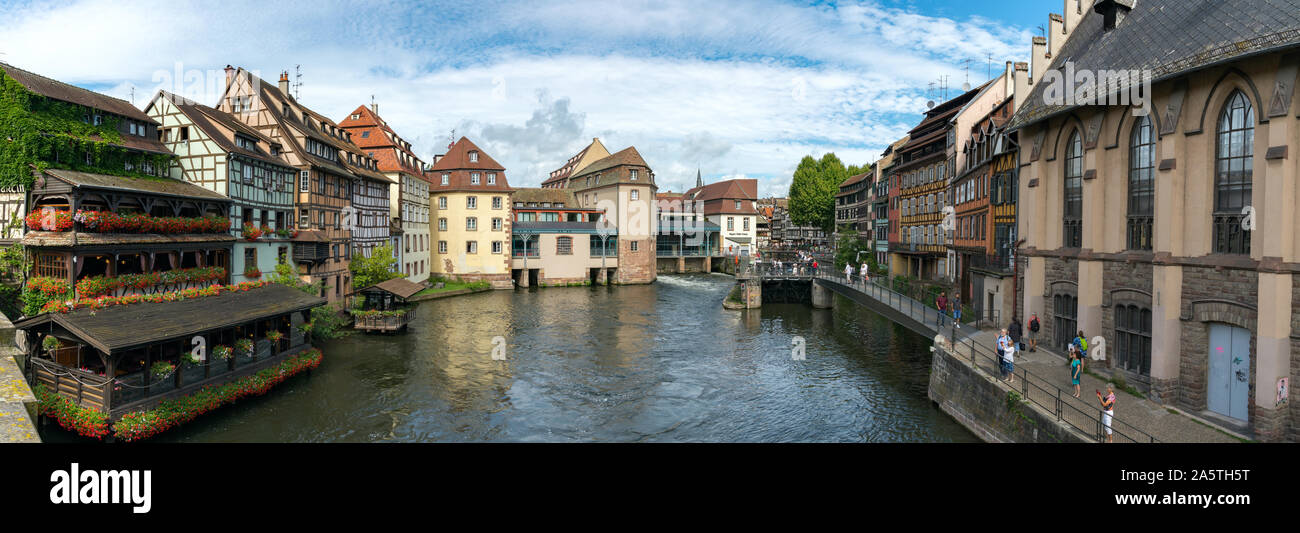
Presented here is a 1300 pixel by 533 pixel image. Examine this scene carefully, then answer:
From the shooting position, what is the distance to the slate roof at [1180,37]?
14.7 metres

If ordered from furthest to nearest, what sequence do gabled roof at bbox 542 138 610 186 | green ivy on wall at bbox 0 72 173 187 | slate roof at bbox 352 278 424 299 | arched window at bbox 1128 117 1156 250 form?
gabled roof at bbox 542 138 610 186 < slate roof at bbox 352 278 424 299 < green ivy on wall at bbox 0 72 173 187 < arched window at bbox 1128 117 1156 250

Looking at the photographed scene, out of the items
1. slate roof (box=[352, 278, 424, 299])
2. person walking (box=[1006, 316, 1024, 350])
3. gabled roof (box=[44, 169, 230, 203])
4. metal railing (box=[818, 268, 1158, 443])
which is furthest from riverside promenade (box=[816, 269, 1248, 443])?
gabled roof (box=[44, 169, 230, 203])

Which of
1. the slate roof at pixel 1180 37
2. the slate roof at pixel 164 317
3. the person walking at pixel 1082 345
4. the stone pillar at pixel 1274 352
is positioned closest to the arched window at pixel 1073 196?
the slate roof at pixel 1180 37

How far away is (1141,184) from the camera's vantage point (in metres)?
19.4

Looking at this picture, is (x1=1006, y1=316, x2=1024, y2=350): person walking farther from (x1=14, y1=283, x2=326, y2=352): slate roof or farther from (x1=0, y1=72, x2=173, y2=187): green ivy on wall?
(x1=0, y1=72, x2=173, y2=187): green ivy on wall

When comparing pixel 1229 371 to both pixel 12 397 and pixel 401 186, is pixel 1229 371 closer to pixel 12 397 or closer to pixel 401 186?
pixel 12 397

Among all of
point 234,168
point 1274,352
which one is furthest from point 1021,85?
point 234,168

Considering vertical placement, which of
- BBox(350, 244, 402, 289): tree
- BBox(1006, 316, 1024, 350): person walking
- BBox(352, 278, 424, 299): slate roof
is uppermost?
BBox(350, 244, 402, 289): tree

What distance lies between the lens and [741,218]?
97.1m

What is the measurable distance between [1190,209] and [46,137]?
34.3m

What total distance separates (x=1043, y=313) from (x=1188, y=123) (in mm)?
9209

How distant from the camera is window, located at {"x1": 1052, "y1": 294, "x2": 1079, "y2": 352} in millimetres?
22625

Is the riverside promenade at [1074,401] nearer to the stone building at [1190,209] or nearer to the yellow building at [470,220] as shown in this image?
the stone building at [1190,209]

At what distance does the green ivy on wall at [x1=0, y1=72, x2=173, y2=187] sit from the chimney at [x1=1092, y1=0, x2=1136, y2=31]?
3559cm
